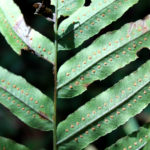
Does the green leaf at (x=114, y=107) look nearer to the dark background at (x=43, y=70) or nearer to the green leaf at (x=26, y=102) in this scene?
the green leaf at (x=26, y=102)

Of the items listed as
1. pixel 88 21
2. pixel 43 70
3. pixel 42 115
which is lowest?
pixel 43 70

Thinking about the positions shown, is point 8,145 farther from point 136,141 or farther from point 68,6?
point 68,6

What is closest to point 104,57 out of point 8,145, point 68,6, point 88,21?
point 88,21

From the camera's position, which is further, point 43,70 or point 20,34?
point 43,70

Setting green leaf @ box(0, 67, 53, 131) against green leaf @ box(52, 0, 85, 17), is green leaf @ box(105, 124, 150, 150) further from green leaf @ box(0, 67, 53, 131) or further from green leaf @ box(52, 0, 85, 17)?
green leaf @ box(52, 0, 85, 17)

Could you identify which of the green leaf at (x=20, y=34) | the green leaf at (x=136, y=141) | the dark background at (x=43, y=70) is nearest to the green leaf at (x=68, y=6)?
the green leaf at (x=20, y=34)

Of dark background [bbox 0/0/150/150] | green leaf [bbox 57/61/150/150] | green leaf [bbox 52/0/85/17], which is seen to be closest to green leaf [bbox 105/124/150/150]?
green leaf [bbox 57/61/150/150]

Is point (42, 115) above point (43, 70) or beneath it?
above
